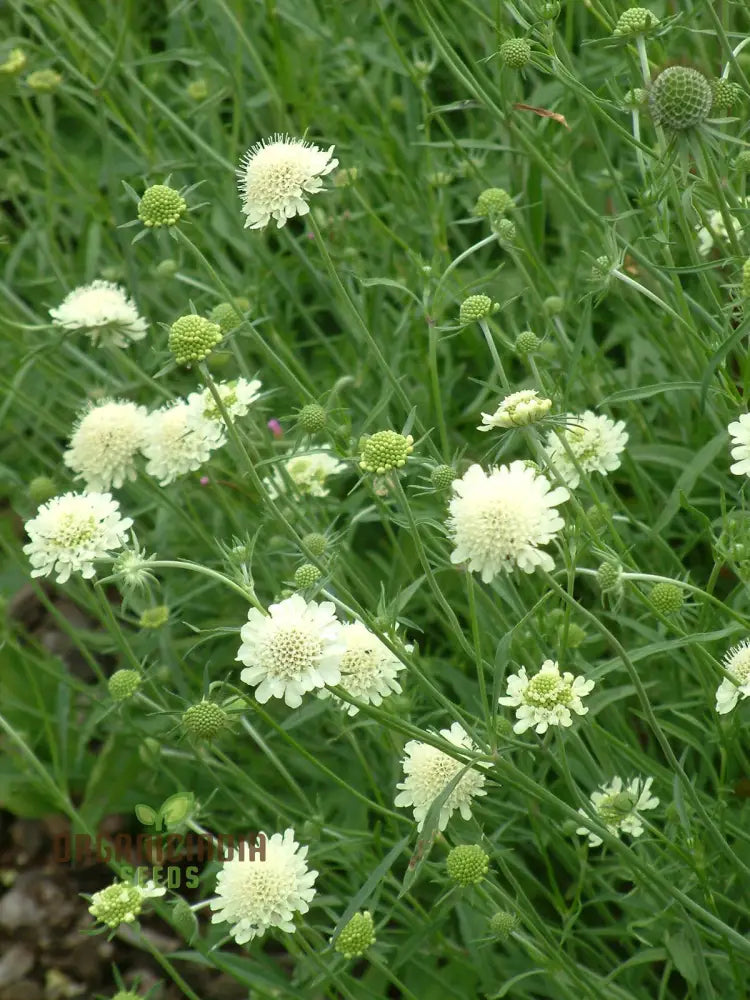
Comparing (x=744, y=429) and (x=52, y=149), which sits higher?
(x=52, y=149)

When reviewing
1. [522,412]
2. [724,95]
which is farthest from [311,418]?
[724,95]

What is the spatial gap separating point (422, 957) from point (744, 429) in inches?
55.1

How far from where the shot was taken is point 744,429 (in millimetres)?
1967

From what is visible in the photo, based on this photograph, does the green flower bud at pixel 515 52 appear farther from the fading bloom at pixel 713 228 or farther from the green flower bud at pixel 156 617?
the green flower bud at pixel 156 617

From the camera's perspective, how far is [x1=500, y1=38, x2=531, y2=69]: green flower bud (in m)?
2.40

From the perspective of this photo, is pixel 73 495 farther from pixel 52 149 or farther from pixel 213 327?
pixel 52 149

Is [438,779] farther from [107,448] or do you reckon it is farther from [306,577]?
[107,448]

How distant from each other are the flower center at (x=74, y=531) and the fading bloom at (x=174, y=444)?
0.27m

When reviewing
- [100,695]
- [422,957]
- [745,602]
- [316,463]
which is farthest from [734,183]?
[100,695]

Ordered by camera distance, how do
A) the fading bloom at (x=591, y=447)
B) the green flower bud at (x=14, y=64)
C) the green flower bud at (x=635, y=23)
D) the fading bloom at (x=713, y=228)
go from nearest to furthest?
the green flower bud at (x=635, y=23) < the fading bloom at (x=591, y=447) < the fading bloom at (x=713, y=228) < the green flower bud at (x=14, y=64)

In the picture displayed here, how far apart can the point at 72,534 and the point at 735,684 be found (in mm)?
1219

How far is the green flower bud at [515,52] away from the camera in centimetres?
240

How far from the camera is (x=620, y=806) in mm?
2098

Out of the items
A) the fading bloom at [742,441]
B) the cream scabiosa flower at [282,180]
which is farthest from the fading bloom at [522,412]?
the cream scabiosa flower at [282,180]
